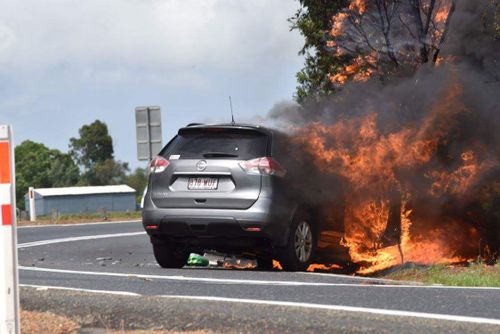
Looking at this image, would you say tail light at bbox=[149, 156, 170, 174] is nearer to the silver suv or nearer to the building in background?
the silver suv

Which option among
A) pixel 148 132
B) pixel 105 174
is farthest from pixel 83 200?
pixel 148 132

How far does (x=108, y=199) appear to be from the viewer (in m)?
103

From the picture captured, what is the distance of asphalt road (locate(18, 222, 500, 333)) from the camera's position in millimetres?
7203

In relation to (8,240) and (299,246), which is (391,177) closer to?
(299,246)

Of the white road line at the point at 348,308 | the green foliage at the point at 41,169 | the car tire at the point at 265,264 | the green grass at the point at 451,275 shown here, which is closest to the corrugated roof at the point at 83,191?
the green foliage at the point at 41,169

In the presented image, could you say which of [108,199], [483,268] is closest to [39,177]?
[108,199]

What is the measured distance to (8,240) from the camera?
6.54 m

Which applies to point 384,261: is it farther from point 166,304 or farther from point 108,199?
point 108,199

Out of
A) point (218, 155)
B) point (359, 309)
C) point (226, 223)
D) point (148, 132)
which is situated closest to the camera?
point (359, 309)

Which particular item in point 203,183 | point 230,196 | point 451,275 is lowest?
point 451,275

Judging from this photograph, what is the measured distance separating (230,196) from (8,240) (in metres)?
5.87

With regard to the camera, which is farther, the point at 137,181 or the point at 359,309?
the point at 137,181

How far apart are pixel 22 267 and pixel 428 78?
706cm

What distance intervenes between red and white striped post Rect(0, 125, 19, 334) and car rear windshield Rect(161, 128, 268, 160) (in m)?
5.95
